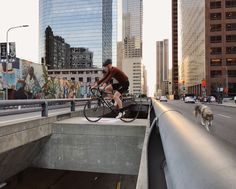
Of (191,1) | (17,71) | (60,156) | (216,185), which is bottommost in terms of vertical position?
(60,156)

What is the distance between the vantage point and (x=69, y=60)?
155 m

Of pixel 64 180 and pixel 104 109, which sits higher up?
pixel 104 109

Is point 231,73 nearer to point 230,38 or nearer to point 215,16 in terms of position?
point 230,38

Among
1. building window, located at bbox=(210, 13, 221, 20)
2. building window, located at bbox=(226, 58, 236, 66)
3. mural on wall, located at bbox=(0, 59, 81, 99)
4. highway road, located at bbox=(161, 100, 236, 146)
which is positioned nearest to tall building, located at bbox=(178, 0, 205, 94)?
building window, located at bbox=(210, 13, 221, 20)

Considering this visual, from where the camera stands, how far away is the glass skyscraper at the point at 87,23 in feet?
487

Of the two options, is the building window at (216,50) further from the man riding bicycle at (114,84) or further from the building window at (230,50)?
the man riding bicycle at (114,84)

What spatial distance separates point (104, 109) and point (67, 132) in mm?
3347

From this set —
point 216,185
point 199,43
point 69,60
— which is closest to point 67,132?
point 216,185

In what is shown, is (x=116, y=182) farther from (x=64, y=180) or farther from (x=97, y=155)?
(x=97, y=155)

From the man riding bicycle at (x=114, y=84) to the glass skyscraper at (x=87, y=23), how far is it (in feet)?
459

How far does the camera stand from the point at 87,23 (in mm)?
151750

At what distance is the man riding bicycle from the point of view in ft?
34.8

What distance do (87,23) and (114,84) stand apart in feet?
475

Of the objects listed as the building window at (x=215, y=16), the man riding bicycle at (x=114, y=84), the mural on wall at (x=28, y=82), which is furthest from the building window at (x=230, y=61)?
the man riding bicycle at (x=114, y=84)
